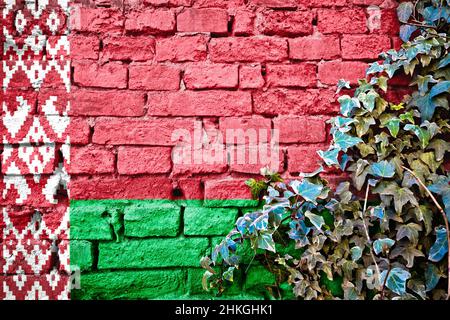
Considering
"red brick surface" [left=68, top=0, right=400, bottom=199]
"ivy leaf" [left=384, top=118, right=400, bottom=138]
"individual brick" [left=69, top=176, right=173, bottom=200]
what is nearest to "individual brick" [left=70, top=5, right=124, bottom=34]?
"red brick surface" [left=68, top=0, right=400, bottom=199]

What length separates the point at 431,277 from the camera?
117cm

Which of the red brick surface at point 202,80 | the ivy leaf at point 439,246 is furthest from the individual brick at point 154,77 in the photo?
the ivy leaf at point 439,246

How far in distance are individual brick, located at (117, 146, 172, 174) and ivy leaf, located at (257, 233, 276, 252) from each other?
410mm

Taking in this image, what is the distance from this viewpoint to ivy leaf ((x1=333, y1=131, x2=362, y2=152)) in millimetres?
1191

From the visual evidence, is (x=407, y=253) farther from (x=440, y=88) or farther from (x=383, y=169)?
(x=440, y=88)

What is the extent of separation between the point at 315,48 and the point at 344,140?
368 millimetres

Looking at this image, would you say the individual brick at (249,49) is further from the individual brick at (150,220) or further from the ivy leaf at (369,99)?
the individual brick at (150,220)

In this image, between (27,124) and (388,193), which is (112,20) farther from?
(388,193)

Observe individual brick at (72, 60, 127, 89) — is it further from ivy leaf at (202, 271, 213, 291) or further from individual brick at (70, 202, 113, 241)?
ivy leaf at (202, 271, 213, 291)

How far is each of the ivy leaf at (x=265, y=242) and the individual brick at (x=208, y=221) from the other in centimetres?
14

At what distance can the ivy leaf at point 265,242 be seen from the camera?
44.4 inches

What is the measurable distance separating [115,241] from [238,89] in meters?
0.71

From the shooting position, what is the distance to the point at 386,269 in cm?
116

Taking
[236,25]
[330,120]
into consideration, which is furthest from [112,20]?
[330,120]
